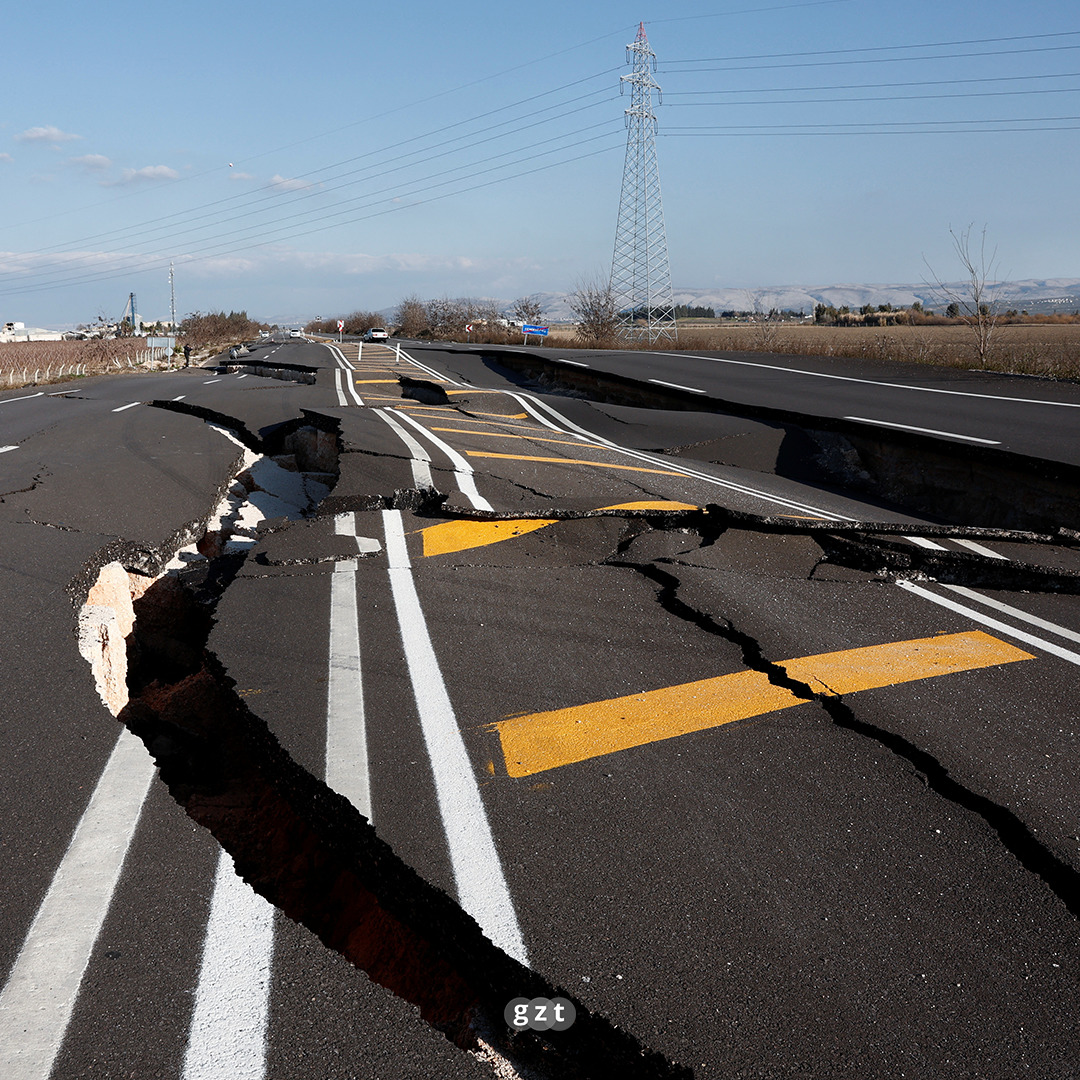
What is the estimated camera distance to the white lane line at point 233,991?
188cm

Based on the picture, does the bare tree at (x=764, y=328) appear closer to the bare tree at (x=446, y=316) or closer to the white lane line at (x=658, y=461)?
the white lane line at (x=658, y=461)

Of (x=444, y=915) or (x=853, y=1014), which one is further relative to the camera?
(x=444, y=915)

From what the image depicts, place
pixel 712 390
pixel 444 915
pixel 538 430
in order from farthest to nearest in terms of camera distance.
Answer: pixel 712 390 < pixel 538 430 < pixel 444 915

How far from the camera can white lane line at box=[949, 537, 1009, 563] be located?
6.25m

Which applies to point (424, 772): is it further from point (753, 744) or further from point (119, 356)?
point (119, 356)

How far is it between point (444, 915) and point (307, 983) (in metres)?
0.43

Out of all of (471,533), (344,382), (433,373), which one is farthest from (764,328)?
(471,533)

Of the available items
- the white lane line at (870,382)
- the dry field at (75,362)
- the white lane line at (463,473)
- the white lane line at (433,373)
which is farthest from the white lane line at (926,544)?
the dry field at (75,362)

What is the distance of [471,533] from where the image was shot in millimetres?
6426

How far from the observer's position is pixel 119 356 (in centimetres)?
3981

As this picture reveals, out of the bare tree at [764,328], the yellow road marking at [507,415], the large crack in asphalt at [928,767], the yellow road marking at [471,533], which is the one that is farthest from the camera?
the bare tree at [764,328]

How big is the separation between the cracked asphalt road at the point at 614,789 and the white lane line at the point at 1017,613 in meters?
0.03

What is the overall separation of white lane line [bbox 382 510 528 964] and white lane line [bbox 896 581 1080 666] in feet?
11.2

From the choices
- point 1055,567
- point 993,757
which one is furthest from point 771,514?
point 993,757
